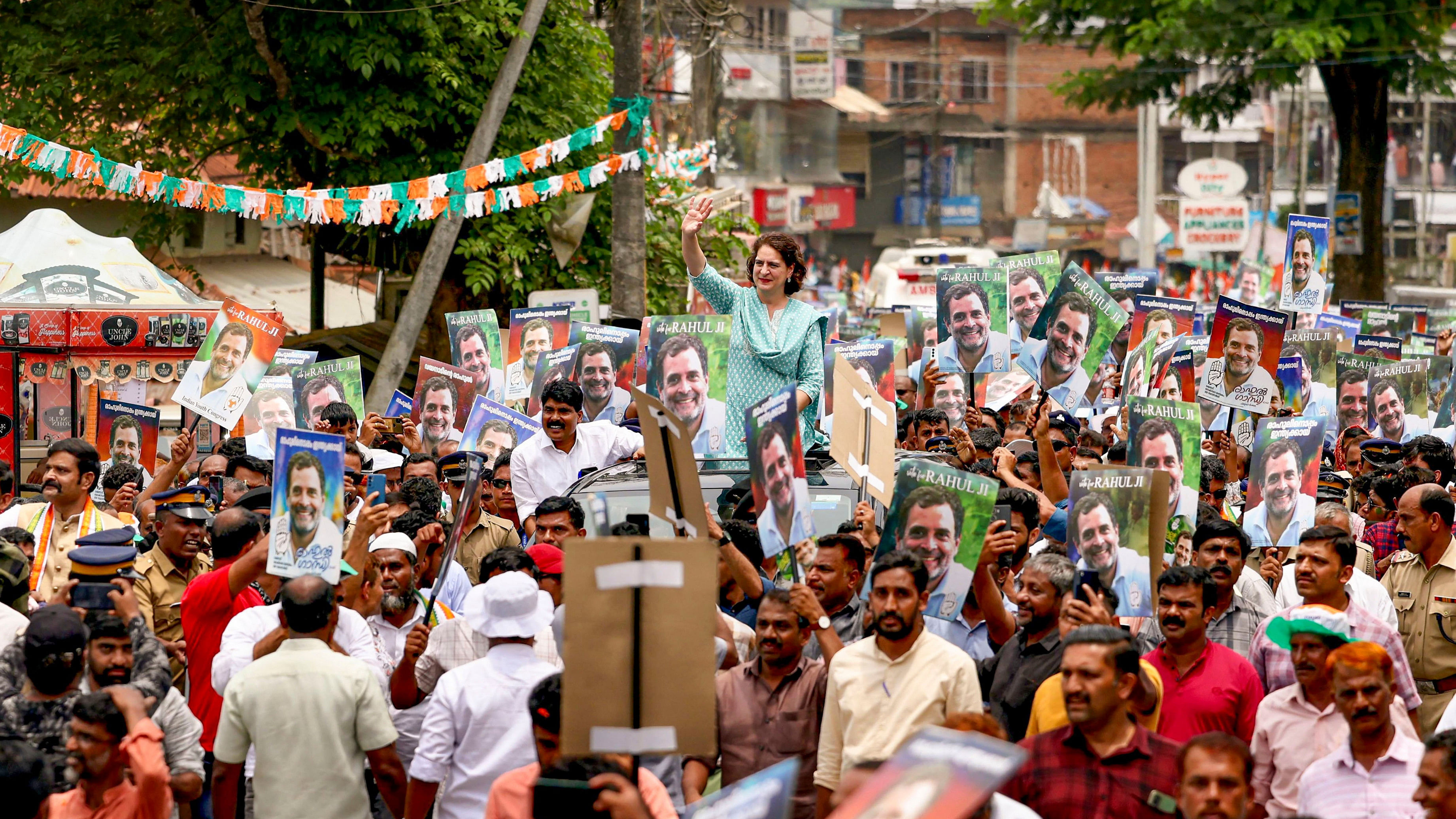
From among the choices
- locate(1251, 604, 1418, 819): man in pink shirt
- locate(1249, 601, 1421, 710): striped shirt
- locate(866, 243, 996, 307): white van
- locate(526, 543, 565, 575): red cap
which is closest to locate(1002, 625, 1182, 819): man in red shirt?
locate(1251, 604, 1418, 819): man in pink shirt

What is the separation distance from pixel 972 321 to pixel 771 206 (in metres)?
46.8

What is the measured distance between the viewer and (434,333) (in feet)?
61.5

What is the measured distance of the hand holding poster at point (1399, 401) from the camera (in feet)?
37.3

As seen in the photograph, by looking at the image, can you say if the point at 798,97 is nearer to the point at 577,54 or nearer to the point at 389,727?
the point at 577,54

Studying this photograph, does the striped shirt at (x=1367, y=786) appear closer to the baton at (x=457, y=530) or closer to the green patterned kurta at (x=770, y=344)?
the baton at (x=457, y=530)

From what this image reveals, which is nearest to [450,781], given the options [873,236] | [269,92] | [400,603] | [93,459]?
[400,603]

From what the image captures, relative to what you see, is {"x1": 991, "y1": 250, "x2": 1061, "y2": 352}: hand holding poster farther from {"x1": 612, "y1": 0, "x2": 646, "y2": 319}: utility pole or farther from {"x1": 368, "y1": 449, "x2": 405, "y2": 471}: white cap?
{"x1": 612, "y1": 0, "x2": 646, "y2": 319}: utility pole

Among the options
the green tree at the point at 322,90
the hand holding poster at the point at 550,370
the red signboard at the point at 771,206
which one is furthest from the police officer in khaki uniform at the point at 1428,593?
the red signboard at the point at 771,206

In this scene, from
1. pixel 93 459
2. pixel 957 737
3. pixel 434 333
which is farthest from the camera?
pixel 434 333

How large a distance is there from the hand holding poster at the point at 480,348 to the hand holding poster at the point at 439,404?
548 mm

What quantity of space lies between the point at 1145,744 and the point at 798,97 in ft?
175

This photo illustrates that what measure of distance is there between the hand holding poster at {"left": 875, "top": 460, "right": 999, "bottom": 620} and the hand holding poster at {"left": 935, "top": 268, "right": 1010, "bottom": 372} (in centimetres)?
468

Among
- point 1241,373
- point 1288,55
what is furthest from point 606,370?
point 1288,55

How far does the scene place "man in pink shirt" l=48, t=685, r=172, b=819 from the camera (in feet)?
16.3
